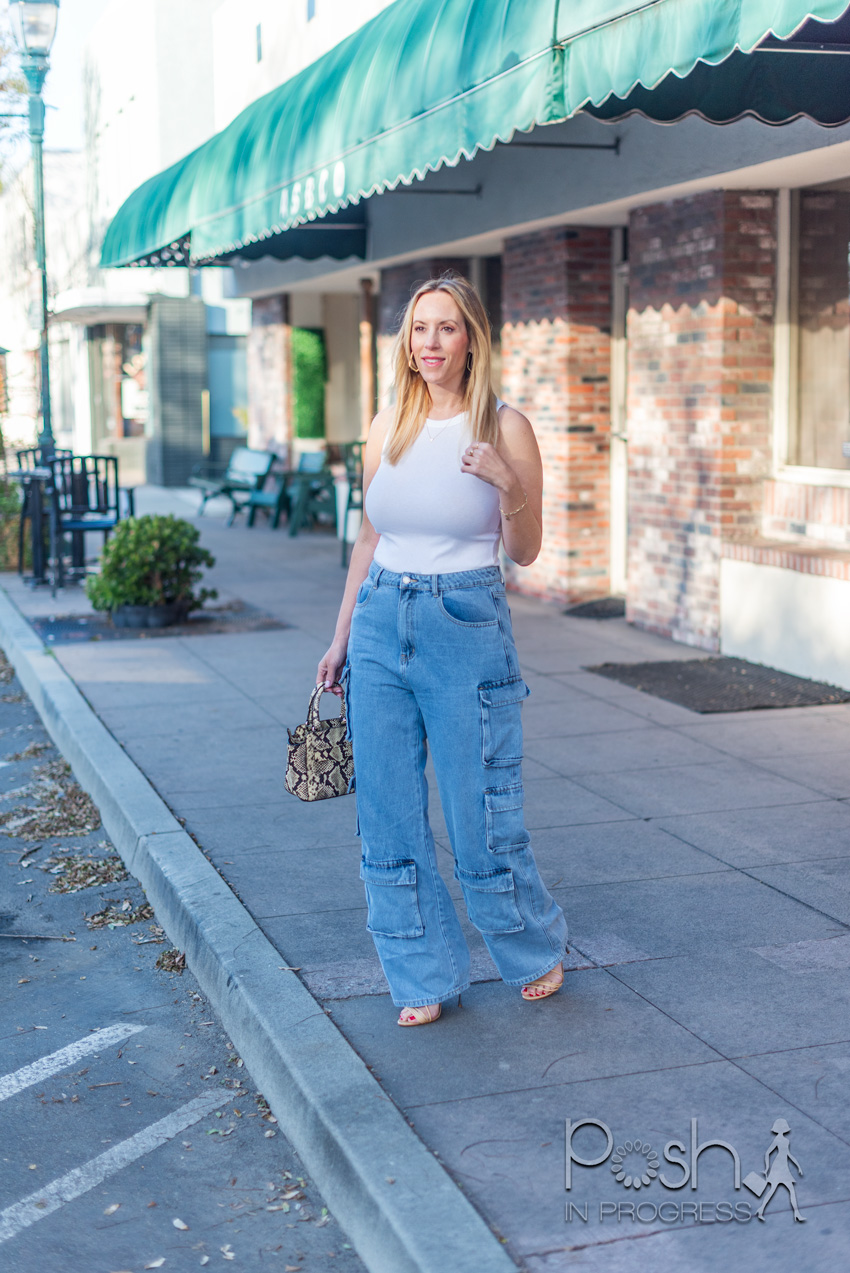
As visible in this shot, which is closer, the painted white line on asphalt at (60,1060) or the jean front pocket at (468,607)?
the jean front pocket at (468,607)

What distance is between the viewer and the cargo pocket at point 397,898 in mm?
3900

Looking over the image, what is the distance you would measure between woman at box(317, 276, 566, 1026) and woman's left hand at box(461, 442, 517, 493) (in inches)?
1.0

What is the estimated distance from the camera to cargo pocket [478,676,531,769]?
379cm

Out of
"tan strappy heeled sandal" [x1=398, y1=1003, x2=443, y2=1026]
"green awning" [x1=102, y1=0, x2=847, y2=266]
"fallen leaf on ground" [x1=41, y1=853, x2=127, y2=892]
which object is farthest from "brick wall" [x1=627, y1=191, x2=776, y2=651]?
"tan strappy heeled sandal" [x1=398, y1=1003, x2=443, y2=1026]

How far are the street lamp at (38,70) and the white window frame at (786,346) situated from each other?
729 centimetres

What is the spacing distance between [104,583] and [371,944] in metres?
6.73

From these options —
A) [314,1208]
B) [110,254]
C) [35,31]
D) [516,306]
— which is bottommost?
[314,1208]

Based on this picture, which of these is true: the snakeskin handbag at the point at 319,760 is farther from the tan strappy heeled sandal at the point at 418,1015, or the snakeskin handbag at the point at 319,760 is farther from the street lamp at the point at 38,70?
the street lamp at the point at 38,70

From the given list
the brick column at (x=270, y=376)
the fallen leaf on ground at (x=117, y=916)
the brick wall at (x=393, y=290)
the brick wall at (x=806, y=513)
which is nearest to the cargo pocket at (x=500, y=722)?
the fallen leaf on ground at (x=117, y=916)

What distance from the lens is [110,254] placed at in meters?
16.5

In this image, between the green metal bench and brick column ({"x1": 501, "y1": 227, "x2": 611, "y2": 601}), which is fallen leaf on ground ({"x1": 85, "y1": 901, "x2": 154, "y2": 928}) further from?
the green metal bench

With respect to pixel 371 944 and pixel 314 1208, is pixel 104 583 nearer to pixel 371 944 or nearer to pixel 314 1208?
pixel 371 944

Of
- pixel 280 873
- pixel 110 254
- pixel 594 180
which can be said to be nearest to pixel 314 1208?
pixel 280 873

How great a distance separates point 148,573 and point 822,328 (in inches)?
196
